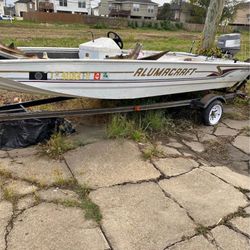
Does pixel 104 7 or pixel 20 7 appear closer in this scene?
pixel 104 7

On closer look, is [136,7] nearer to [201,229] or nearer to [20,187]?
[20,187]

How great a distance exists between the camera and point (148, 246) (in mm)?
2512

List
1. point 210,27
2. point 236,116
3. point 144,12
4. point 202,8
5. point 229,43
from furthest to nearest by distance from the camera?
point 144,12 < point 202,8 < point 210,27 < point 229,43 < point 236,116

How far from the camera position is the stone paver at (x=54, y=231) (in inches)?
96.0

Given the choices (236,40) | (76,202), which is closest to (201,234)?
(76,202)

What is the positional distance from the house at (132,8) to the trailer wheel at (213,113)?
5850 centimetres

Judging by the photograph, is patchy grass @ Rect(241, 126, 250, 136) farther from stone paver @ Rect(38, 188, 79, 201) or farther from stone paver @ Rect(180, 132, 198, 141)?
stone paver @ Rect(38, 188, 79, 201)

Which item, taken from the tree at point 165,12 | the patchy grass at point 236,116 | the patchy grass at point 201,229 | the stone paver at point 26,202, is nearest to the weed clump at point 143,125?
the patchy grass at point 236,116

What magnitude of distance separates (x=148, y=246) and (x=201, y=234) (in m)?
0.50

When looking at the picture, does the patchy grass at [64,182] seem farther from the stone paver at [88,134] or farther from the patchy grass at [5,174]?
the stone paver at [88,134]

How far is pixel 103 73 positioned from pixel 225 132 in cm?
229

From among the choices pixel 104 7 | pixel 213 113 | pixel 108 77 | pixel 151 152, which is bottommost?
pixel 151 152

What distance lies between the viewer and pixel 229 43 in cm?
627

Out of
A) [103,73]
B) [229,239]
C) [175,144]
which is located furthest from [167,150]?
[229,239]
